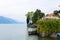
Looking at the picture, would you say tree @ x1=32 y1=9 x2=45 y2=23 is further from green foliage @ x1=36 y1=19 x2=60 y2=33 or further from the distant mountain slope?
the distant mountain slope

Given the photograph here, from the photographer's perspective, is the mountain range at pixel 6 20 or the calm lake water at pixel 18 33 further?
the calm lake water at pixel 18 33

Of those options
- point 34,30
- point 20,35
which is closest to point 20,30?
point 20,35

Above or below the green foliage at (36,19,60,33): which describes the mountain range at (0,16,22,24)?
above

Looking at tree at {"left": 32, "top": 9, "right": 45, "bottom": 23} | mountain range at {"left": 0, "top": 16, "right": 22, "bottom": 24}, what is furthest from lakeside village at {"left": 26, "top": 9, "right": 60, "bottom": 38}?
mountain range at {"left": 0, "top": 16, "right": 22, "bottom": 24}

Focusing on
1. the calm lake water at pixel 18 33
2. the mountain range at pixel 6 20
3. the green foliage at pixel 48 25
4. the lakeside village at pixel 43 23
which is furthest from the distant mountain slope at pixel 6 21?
the green foliage at pixel 48 25

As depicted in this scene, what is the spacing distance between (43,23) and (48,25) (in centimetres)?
12

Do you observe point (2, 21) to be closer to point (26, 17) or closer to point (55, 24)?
point (26, 17)

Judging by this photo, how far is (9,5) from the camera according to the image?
3.98 metres

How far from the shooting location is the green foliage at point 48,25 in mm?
3975

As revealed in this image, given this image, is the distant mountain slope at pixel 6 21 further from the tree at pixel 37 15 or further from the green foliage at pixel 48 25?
the green foliage at pixel 48 25

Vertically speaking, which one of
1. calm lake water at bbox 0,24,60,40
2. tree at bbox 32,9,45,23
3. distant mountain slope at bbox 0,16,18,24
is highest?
tree at bbox 32,9,45,23

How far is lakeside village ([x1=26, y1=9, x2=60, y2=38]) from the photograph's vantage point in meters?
3.87

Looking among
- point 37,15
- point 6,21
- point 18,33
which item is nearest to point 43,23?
point 37,15

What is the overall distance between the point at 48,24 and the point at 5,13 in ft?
3.21
